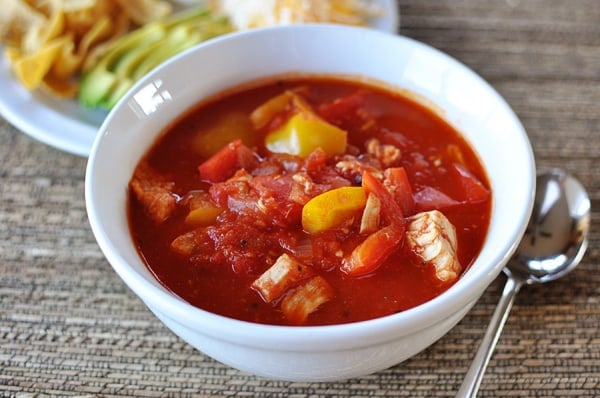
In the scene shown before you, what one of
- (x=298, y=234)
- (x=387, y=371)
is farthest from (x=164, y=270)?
(x=387, y=371)

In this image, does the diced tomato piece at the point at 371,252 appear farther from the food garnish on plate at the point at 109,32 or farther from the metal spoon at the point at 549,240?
the food garnish on plate at the point at 109,32

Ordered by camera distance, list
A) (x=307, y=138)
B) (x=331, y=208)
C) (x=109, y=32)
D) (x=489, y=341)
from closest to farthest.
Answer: (x=331, y=208) → (x=489, y=341) → (x=307, y=138) → (x=109, y=32)

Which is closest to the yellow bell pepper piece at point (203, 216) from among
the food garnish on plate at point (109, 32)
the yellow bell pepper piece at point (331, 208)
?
the yellow bell pepper piece at point (331, 208)

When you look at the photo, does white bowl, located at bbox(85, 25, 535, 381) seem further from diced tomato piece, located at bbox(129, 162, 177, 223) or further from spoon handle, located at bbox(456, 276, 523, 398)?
spoon handle, located at bbox(456, 276, 523, 398)

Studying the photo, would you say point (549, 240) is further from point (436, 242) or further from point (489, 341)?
point (436, 242)

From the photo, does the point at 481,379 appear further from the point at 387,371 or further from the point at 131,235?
the point at 131,235

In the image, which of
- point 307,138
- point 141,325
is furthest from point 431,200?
point 141,325

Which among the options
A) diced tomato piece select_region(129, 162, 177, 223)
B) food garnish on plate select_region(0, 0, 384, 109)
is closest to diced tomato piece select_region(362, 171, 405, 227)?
diced tomato piece select_region(129, 162, 177, 223)
